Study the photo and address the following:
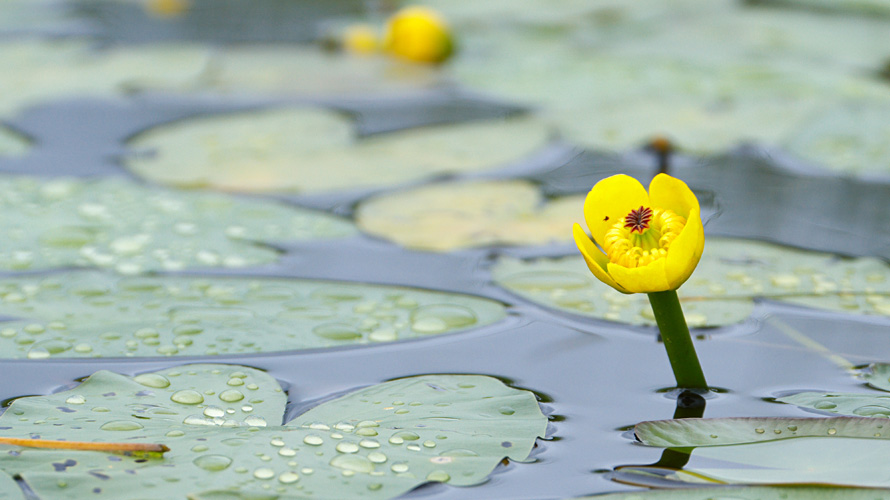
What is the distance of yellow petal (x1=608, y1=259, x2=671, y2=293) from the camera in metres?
0.81

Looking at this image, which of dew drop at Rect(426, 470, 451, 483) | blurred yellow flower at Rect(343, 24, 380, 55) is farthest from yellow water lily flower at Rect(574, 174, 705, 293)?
Answer: blurred yellow flower at Rect(343, 24, 380, 55)

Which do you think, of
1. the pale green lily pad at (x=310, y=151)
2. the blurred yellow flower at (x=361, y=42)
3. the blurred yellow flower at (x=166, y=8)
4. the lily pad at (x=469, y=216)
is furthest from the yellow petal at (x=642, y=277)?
the blurred yellow flower at (x=166, y=8)

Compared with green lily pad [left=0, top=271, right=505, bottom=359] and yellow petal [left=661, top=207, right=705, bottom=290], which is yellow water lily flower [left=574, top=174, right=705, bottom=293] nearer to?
yellow petal [left=661, top=207, right=705, bottom=290]

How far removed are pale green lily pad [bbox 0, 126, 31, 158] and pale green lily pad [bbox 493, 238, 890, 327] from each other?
1222 millimetres

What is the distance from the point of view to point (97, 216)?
1.45 meters

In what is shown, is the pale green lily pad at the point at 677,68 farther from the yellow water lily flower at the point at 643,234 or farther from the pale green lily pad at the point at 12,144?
the pale green lily pad at the point at 12,144

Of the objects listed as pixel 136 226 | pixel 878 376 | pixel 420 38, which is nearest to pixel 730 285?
pixel 878 376

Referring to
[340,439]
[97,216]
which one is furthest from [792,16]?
[340,439]

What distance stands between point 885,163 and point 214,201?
1.40 meters

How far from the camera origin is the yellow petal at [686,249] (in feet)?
2.63

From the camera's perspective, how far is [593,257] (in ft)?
2.87

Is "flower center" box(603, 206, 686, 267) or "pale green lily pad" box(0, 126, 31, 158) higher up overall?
"flower center" box(603, 206, 686, 267)

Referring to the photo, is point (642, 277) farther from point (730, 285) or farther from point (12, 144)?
point (12, 144)

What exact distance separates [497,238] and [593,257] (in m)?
0.60
